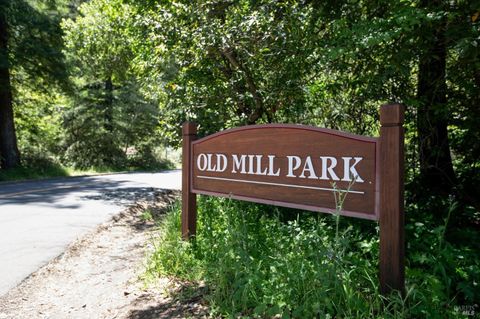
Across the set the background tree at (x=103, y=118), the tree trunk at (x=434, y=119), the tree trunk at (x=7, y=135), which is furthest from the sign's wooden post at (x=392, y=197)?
the background tree at (x=103, y=118)

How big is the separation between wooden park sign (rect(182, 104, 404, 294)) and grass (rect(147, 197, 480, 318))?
9.0 inches

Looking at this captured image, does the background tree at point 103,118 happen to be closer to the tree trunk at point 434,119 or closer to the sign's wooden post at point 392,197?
the tree trunk at point 434,119

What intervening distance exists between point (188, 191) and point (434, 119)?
3141mm

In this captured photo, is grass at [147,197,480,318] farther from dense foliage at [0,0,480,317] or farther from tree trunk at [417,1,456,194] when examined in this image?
tree trunk at [417,1,456,194]

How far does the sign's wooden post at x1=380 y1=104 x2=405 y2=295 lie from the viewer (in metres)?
2.78

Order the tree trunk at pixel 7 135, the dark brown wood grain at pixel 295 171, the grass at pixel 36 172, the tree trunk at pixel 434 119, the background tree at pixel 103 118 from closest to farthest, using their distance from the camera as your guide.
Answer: the dark brown wood grain at pixel 295 171 → the tree trunk at pixel 434 119 → the grass at pixel 36 172 → the tree trunk at pixel 7 135 → the background tree at pixel 103 118

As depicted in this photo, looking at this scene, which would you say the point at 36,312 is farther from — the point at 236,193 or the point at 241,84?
the point at 241,84

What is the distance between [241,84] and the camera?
6996 millimetres

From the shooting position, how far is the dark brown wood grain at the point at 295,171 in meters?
2.99

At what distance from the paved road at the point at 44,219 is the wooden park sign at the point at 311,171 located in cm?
213

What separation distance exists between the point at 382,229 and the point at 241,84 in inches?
181

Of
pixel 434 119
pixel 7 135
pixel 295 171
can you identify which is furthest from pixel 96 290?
pixel 7 135

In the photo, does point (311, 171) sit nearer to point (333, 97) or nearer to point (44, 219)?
point (333, 97)

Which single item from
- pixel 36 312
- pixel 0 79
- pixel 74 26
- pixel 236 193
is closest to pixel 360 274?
pixel 236 193
